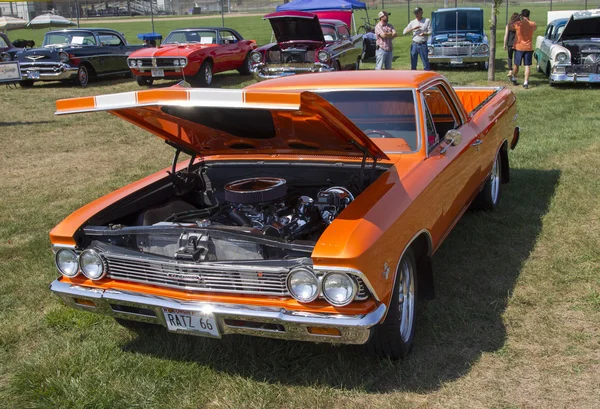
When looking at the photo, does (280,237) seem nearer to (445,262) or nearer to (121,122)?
(445,262)

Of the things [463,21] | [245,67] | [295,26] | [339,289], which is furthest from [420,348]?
[463,21]

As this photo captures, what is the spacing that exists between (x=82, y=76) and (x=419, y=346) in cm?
1488

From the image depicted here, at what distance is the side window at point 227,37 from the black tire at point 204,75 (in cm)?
124

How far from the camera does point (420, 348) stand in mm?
3832

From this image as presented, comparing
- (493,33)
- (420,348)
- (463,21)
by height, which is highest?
(463,21)

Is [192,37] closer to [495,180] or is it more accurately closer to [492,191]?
[495,180]

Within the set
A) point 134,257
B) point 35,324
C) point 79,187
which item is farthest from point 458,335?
point 79,187

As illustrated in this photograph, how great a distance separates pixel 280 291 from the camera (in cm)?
327

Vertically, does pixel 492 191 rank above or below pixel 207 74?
below

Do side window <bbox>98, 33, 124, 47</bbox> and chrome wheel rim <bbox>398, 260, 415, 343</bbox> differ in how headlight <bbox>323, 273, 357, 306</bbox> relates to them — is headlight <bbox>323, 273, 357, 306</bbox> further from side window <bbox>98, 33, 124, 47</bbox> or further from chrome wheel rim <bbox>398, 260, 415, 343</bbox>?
side window <bbox>98, 33, 124, 47</bbox>

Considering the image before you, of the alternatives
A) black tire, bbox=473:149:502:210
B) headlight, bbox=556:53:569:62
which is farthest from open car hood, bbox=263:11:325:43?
black tire, bbox=473:149:502:210

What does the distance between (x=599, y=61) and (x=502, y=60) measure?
6.03 metres

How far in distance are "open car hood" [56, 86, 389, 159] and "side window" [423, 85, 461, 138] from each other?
108 centimetres

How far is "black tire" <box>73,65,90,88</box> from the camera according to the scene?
16.6 metres
